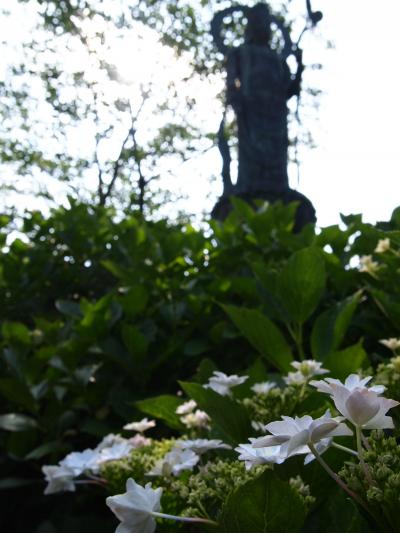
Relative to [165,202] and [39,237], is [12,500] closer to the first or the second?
[39,237]

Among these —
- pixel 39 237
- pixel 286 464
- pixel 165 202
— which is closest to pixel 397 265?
pixel 286 464

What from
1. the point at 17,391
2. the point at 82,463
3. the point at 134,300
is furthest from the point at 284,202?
the point at 82,463

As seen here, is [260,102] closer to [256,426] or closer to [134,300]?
[134,300]

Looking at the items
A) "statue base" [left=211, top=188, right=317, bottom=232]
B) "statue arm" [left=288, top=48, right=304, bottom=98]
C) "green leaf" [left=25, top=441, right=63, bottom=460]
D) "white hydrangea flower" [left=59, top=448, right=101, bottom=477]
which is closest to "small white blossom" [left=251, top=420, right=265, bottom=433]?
"white hydrangea flower" [left=59, top=448, right=101, bottom=477]

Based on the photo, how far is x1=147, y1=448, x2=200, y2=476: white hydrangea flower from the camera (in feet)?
3.35

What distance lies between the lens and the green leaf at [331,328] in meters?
1.52

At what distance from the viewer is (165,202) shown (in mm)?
22766

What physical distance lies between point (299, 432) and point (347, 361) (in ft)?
2.18

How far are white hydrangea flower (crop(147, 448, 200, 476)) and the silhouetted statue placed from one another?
3.85 meters

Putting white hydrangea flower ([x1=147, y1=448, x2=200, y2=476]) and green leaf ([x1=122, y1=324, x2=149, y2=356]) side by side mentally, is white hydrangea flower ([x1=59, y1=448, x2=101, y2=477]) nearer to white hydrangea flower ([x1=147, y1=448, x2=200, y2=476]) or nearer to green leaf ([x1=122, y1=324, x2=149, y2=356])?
white hydrangea flower ([x1=147, y1=448, x2=200, y2=476])

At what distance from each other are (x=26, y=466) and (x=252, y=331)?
1.28 m

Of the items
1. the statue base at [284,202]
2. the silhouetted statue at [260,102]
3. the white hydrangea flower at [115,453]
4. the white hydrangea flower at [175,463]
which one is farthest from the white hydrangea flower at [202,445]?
the silhouetted statue at [260,102]

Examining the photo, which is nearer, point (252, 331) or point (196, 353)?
point (252, 331)

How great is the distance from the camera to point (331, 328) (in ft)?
5.36
